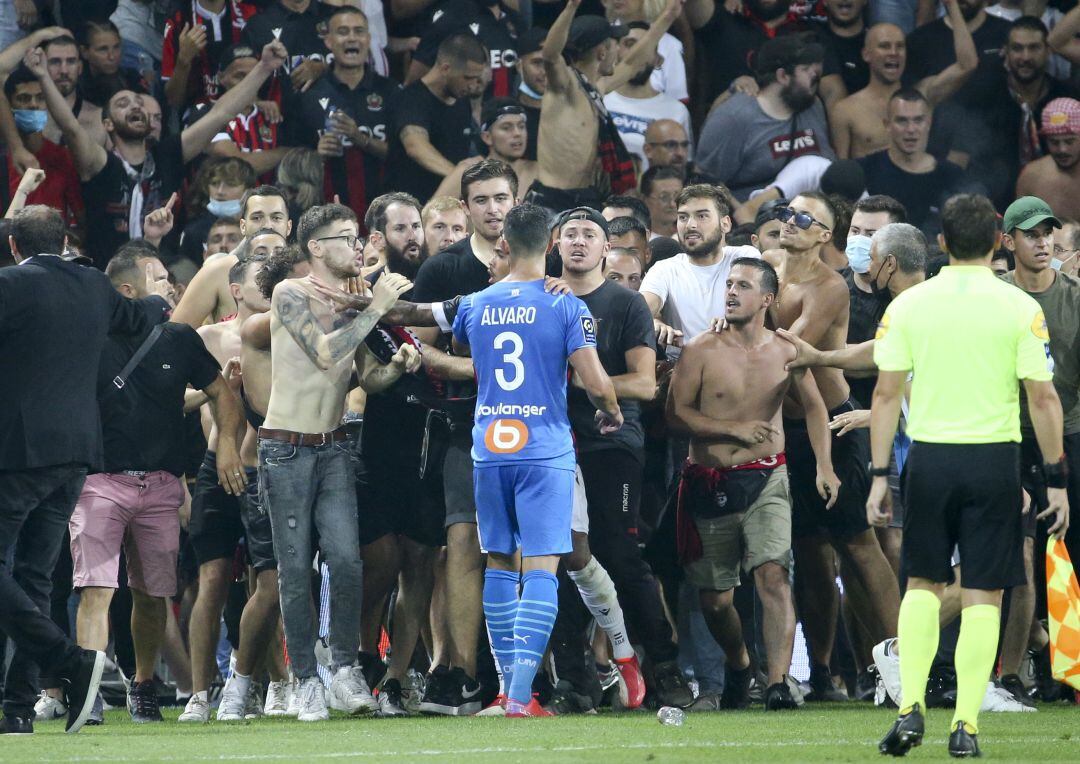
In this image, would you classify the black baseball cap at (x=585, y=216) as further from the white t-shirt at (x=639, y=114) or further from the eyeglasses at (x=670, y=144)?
the white t-shirt at (x=639, y=114)

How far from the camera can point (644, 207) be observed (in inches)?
416

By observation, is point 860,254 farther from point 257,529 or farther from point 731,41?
point 731,41

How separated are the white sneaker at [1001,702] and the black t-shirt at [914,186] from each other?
491 centimetres

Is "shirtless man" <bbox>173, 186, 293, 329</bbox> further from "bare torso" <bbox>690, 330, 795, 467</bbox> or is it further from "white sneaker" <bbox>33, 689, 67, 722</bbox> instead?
"bare torso" <bbox>690, 330, 795, 467</bbox>

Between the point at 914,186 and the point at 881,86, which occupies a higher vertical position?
the point at 881,86

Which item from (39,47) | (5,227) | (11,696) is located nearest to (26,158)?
(39,47)

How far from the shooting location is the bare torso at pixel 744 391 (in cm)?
895

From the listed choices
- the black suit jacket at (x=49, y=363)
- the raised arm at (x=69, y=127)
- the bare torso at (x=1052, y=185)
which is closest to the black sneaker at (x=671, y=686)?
the black suit jacket at (x=49, y=363)

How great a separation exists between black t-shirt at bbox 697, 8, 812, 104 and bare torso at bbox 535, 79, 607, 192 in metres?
2.54

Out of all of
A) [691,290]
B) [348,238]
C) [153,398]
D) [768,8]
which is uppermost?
[768,8]

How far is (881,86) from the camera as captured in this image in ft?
43.7

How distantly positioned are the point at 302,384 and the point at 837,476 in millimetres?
2945

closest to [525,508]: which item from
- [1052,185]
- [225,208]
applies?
[225,208]

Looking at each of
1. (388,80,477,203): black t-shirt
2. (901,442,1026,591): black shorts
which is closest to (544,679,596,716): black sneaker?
(901,442,1026,591): black shorts
